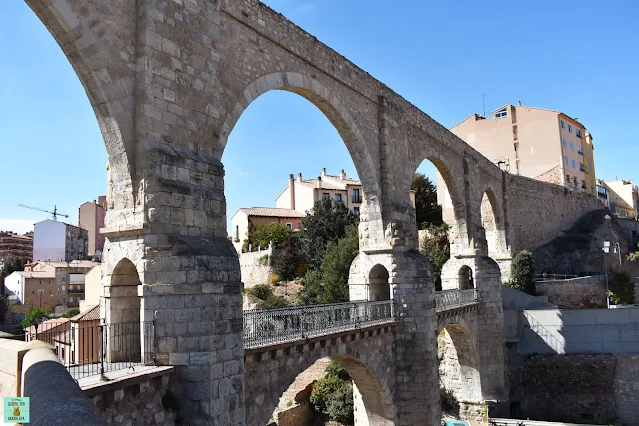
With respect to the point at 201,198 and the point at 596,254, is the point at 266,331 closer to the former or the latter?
the point at 201,198

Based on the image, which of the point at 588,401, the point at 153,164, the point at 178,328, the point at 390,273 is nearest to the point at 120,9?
the point at 153,164

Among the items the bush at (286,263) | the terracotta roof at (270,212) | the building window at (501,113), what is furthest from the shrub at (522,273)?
the terracotta roof at (270,212)

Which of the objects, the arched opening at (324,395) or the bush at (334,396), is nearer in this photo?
the arched opening at (324,395)

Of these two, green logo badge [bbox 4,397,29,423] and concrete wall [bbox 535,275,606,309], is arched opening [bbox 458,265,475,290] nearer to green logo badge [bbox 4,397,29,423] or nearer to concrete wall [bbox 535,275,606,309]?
concrete wall [bbox 535,275,606,309]

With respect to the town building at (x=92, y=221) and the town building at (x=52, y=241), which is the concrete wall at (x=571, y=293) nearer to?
the town building at (x=92, y=221)

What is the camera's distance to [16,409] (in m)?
3.68

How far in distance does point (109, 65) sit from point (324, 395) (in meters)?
17.0

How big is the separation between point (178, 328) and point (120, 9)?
448 cm

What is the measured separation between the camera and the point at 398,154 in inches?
584

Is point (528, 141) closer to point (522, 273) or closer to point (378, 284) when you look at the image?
point (522, 273)

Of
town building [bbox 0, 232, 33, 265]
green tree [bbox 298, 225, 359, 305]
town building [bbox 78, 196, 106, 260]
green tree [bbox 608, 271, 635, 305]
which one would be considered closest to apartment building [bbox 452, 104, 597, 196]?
green tree [bbox 608, 271, 635, 305]

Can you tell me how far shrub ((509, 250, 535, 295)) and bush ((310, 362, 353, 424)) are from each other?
10.8 metres

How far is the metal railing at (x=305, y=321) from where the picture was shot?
8.51 m

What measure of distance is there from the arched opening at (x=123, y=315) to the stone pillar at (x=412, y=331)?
7521 mm
